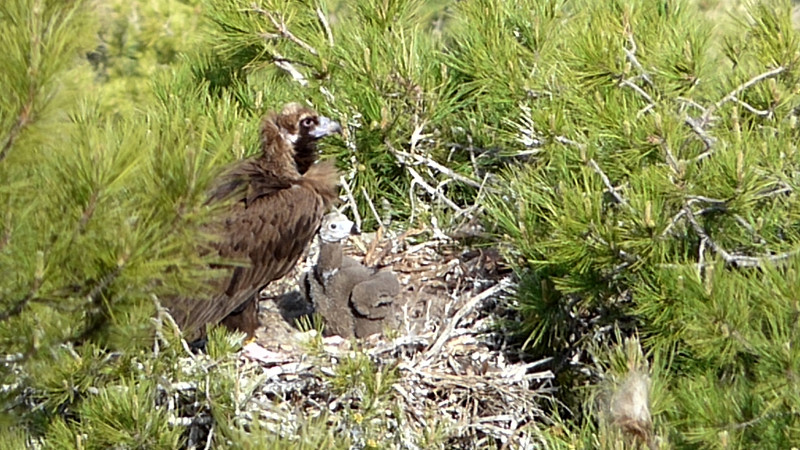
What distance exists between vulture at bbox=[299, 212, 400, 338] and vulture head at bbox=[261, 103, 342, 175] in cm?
38

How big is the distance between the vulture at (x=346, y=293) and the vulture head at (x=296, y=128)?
0.38m

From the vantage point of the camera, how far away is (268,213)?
4.72m

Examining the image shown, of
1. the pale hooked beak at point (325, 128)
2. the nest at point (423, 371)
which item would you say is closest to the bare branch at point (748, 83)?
the nest at point (423, 371)

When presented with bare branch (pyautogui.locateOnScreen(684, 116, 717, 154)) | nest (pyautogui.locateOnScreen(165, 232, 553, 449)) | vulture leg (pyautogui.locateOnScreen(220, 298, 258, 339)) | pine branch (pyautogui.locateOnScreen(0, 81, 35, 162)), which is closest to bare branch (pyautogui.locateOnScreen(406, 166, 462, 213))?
nest (pyautogui.locateOnScreen(165, 232, 553, 449))

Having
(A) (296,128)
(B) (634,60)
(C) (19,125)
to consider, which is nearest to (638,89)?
(B) (634,60)

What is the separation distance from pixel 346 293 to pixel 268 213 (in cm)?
43

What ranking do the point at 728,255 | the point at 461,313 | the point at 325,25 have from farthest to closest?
the point at 325,25, the point at 461,313, the point at 728,255

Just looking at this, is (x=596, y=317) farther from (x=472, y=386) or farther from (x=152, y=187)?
(x=152, y=187)

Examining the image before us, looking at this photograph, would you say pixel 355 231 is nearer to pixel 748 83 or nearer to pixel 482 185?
pixel 482 185

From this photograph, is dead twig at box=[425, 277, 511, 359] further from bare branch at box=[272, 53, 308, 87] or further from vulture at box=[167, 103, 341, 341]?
bare branch at box=[272, 53, 308, 87]

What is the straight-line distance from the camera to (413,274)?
202 inches

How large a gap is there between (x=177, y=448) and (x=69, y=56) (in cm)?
148

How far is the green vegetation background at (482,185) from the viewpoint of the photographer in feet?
8.63

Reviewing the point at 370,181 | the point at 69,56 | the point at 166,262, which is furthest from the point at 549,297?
the point at 69,56
